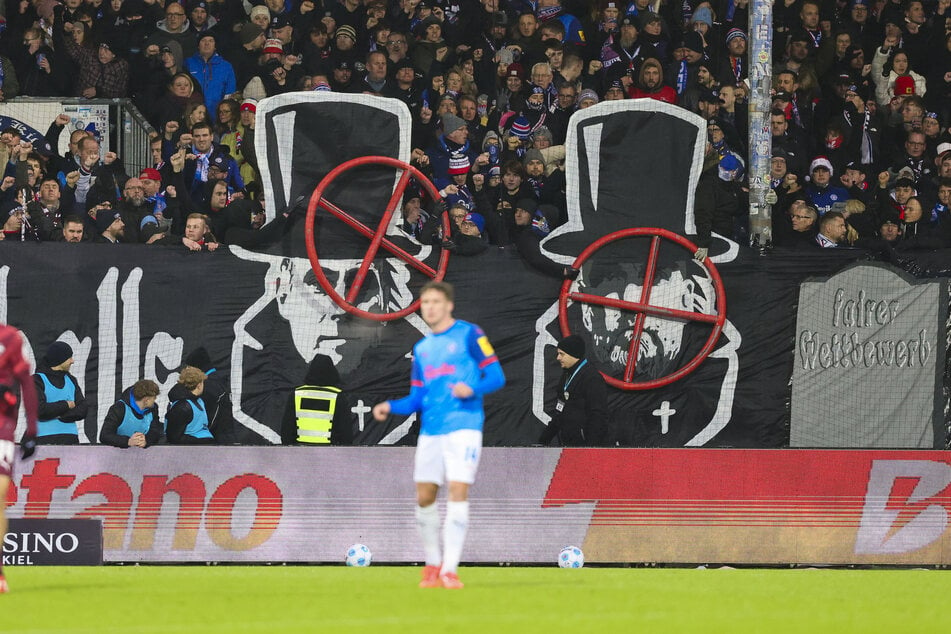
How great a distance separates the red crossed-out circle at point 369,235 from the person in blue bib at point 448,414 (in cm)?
615

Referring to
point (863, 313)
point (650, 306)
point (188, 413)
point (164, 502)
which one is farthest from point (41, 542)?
point (863, 313)

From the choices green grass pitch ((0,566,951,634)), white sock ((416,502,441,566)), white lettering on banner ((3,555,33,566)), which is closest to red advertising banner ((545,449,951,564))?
green grass pitch ((0,566,951,634))

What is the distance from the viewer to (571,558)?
42.1ft

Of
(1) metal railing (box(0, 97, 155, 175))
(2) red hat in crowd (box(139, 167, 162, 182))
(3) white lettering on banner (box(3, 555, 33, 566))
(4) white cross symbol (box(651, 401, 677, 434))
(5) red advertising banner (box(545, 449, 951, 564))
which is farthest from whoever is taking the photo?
(1) metal railing (box(0, 97, 155, 175))

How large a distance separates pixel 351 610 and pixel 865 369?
348 inches

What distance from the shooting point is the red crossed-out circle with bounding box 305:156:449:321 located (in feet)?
50.3

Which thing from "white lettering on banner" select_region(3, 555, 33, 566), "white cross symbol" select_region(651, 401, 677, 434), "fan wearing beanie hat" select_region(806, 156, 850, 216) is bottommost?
"white lettering on banner" select_region(3, 555, 33, 566)

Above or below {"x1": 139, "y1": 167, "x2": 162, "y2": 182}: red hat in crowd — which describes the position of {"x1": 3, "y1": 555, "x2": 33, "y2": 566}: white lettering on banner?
below

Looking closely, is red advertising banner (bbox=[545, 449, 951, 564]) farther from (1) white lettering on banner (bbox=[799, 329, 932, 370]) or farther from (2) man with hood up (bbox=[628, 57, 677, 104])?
(2) man with hood up (bbox=[628, 57, 677, 104])

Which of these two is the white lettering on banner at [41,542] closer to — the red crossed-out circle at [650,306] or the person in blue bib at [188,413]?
the person in blue bib at [188,413]

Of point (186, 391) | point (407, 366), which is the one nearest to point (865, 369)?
point (407, 366)

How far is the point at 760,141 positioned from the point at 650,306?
2.03 metres

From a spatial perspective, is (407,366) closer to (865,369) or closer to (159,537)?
(159,537)

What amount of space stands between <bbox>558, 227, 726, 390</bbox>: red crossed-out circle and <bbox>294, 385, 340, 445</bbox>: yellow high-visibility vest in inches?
117
